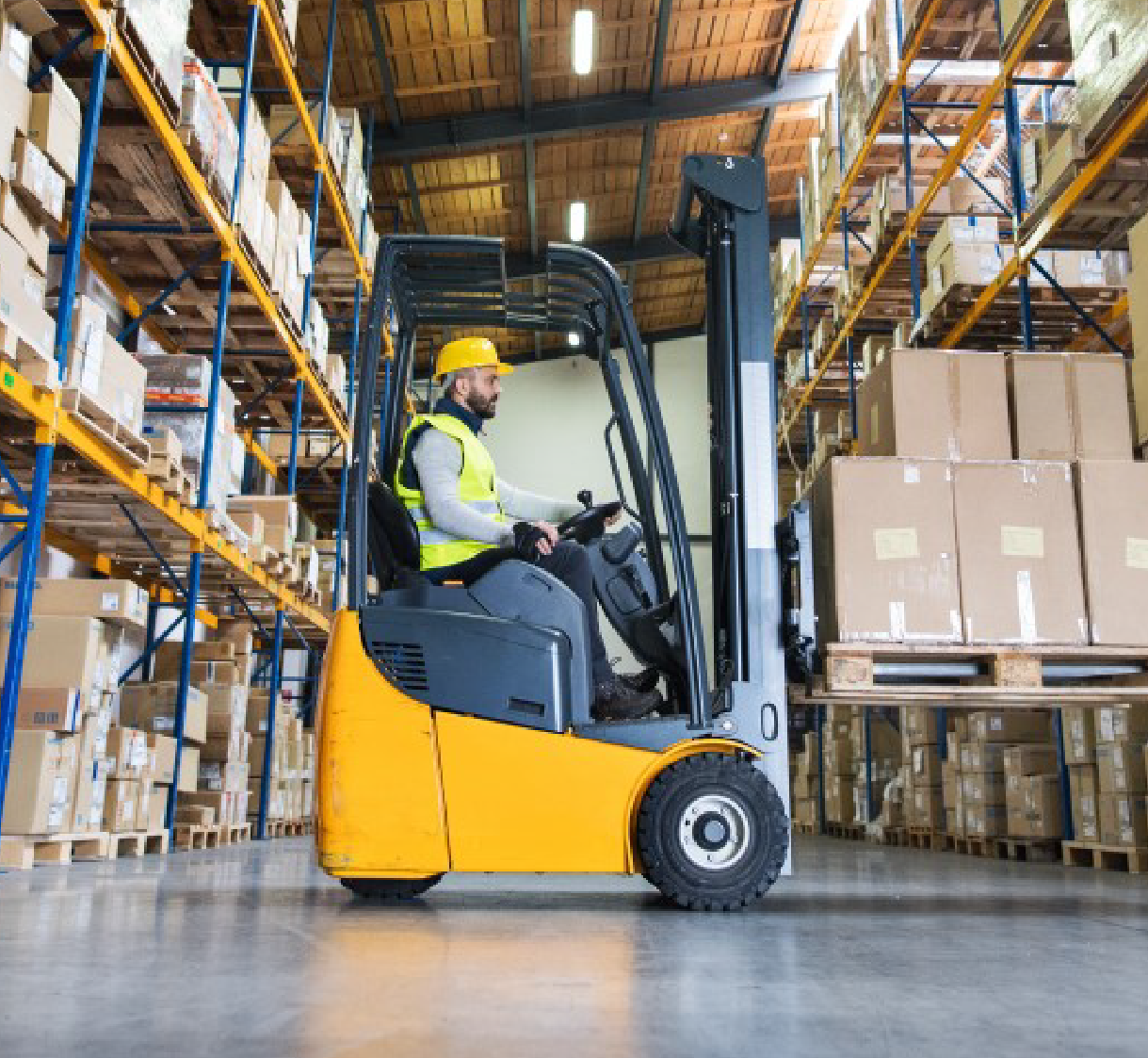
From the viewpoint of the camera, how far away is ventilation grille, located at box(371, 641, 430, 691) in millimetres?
3717

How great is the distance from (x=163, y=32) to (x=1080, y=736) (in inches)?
259

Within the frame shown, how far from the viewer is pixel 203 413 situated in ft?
24.3

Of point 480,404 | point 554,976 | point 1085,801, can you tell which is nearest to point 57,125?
point 480,404

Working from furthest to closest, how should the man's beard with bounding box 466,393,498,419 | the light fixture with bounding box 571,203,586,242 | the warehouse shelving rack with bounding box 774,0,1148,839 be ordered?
the light fixture with bounding box 571,203,586,242 → the warehouse shelving rack with bounding box 774,0,1148,839 → the man's beard with bounding box 466,393,498,419

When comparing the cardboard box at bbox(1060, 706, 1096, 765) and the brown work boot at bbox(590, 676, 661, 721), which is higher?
the cardboard box at bbox(1060, 706, 1096, 765)

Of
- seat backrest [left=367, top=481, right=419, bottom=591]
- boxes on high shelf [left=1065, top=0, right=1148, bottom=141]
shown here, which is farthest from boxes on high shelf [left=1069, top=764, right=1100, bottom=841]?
seat backrest [left=367, top=481, right=419, bottom=591]

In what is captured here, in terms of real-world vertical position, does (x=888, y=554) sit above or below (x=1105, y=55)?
below

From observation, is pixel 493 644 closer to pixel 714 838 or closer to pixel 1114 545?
pixel 714 838

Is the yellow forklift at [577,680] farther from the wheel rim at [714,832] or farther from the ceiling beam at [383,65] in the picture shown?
the ceiling beam at [383,65]

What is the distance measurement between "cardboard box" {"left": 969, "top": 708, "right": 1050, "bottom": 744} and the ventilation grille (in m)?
6.40

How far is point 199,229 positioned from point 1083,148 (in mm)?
5096

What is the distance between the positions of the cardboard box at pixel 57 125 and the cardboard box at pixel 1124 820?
6.45 metres

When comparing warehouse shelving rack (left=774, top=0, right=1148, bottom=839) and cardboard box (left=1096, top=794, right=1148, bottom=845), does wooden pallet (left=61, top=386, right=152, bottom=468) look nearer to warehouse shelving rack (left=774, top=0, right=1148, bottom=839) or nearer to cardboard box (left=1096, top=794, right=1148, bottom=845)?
warehouse shelving rack (left=774, top=0, right=1148, bottom=839)

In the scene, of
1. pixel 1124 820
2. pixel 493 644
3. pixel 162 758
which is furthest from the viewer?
pixel 162 758
